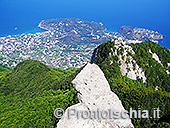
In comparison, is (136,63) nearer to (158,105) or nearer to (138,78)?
(138,78)

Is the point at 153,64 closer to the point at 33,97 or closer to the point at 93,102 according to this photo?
the point at 93,102

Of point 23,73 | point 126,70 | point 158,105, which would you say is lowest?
point 158,105

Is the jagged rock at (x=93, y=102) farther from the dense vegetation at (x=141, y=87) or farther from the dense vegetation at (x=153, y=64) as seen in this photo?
the dense vegetation at (x=153, y=64)

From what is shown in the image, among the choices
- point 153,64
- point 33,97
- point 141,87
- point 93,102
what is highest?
point 153,64

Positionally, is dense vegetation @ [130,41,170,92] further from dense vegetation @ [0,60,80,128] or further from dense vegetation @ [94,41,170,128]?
dense vegetation @ [0,60,80,128]

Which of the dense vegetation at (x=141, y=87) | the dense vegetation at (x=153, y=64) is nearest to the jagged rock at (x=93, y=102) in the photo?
the dense vegetation at (x=141, y=87)

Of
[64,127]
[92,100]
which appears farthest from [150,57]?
[64,127]

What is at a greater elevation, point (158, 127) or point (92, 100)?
point (92, 100)

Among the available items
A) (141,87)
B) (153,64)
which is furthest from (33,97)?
(153,64)
